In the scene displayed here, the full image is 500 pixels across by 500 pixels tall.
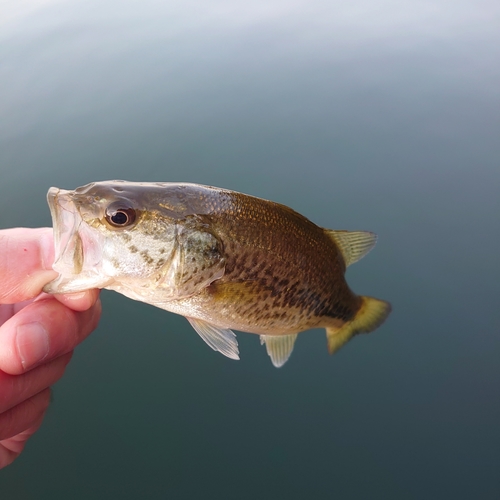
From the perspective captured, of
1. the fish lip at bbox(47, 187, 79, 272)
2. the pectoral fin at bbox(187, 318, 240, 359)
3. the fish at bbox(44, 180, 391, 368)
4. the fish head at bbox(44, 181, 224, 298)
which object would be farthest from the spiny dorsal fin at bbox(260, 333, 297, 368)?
the fish lip at bbox(47, 187, 79, 272)

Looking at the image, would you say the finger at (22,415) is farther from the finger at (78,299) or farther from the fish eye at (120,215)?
the fish eye at (120,215)

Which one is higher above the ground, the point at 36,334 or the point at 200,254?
the point at 200,254

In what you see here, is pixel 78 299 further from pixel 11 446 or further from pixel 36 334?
pixel 11 446

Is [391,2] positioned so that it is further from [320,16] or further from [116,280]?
[116,280]

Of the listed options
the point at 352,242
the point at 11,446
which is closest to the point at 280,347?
the point at 352,242

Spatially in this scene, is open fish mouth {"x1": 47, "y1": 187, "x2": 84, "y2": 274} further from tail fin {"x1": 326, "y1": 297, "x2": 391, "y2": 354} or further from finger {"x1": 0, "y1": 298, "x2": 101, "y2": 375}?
tail fin {"x1": 326, "y1": 297, "x2": 391, "y2": 354}

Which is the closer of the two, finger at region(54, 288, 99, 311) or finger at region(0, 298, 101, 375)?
finger at region(0, 298, 101, 375)
